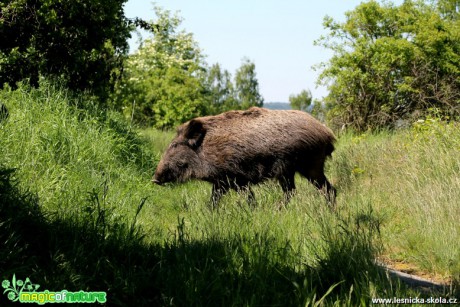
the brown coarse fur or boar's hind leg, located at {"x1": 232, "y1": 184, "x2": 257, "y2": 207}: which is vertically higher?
the brown coarse fur

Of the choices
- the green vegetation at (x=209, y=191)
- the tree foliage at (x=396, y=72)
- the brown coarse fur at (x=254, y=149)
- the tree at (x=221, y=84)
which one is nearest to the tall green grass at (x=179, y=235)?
the green vegetation at (x=209, y=191)

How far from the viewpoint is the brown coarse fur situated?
26.7 ft

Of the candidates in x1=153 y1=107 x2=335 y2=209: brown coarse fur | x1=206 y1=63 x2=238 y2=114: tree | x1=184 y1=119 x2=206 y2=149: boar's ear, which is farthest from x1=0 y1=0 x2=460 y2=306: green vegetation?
x1=206 y1=63 x2=238 y2=114: tree

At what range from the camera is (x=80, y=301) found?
158 inches

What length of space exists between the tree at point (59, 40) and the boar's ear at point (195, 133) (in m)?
2.10

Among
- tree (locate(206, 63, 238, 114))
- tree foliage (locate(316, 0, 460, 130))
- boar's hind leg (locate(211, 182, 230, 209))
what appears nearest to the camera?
boar's hind leg (locate(211, 182, 230, 209))

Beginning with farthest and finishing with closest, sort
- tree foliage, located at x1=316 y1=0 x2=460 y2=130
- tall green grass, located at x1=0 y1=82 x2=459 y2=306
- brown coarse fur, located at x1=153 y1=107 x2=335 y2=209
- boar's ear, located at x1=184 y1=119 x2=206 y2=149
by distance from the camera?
tree foliage, located at x1=316 y1=0 x2=460 y2=130
boar's ear, located at x1=184 y1=119 x2=206 y2=149
brown coarse fur, located at x1=153 y1=107 x2=335 y2=209
tall green grass, located at x1=0 y1=82 x2=459 y2=306

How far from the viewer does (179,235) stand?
5004mm

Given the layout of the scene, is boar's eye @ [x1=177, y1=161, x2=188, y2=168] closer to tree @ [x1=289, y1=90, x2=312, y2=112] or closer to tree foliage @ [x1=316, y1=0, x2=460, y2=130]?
tree foliage @ [x1=316, y1=0, x2=460, y2=130]

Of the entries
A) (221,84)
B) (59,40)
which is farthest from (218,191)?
(221,84)

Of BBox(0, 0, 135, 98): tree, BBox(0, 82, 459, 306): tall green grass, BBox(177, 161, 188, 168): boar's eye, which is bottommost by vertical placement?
BBox(0, 82, 459, 306): tall green grass

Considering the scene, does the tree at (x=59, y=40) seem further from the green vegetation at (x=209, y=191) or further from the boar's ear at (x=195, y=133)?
the boar's ear at (x=195, y=133)

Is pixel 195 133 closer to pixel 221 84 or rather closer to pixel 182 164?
pixel 182 164

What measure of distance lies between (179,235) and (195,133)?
12.3 feet
